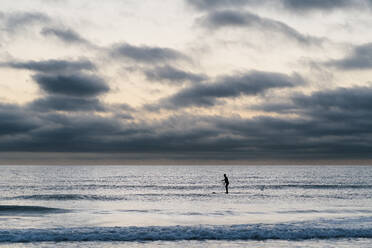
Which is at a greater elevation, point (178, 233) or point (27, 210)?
point (178, 233)

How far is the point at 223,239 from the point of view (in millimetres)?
19422

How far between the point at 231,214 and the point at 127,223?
324 inches

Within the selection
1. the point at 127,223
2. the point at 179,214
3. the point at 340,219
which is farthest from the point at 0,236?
the point at 340,219

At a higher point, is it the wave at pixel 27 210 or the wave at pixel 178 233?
the wave at pixel 178 233

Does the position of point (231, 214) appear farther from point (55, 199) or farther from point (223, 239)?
point (55, 199)

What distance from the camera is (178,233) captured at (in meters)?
20.2

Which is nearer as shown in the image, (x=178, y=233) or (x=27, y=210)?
(x=178, y=233)

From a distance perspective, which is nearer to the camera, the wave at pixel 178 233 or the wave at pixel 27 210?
the wave at pixel 178 233

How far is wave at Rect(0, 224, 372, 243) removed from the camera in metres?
19.4

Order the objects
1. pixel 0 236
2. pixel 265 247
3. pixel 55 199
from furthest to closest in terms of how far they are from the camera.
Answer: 1. pixel 55 199
2. pixel 0 236
3. pixel 265 247

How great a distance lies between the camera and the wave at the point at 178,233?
63.6 feet

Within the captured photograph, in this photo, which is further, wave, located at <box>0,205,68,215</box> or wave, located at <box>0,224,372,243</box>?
wave, located at <box>0,205,68,215</box>

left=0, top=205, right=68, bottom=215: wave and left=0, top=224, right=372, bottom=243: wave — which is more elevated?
left=0, top=224, right=372, bottom=243: wave

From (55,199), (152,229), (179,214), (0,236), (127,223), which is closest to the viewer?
(0,236)
